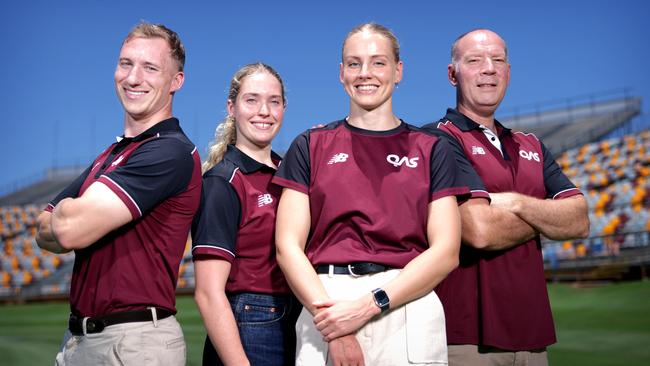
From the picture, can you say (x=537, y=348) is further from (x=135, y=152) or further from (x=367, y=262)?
(x=135, y=152)

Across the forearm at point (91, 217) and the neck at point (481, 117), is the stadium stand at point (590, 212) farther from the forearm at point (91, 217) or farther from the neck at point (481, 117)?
the forearm at point (91, 217)

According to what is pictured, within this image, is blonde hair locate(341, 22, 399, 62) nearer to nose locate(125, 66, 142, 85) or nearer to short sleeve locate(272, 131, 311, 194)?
short sleeve locate(272, 131, 311, 194)

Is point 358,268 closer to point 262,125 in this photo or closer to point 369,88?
point 369,88

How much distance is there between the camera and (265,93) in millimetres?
3879

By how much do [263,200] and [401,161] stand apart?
868 mm

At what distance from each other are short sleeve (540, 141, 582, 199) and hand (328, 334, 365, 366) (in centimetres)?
168

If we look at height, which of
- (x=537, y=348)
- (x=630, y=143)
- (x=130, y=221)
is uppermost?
(x=630, y=143)

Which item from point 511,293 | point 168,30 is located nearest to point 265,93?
point 168,30

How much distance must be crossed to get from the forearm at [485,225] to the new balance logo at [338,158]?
2.22ft

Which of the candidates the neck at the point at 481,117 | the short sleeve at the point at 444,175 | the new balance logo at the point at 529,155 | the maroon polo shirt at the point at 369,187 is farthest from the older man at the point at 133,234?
the new balance logo at the point at 529,155

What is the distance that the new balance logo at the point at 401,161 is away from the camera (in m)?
3.00

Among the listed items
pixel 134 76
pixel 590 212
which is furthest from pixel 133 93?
pixel 590 212

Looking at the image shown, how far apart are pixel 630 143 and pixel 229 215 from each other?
2831cm

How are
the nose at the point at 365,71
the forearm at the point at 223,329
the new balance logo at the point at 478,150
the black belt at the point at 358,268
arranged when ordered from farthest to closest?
1. the new balance logo at the point at 478,150
2. the forearm at the point at 223,329
3. the nose at the point at 365,71
4. the black belt at the point at 358,268
